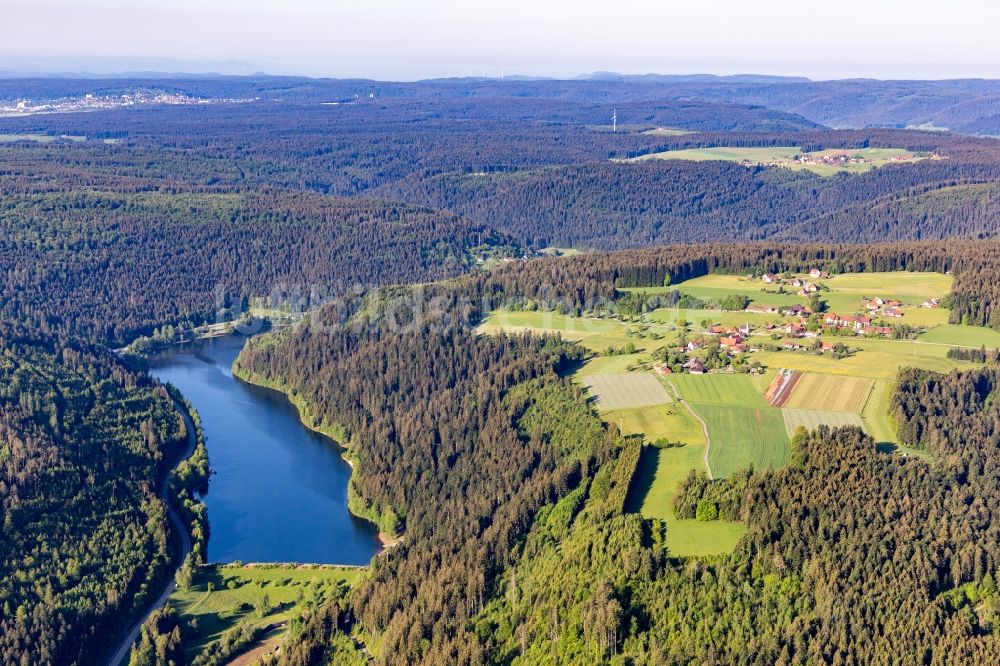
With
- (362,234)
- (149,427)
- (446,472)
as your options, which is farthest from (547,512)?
(362,234)

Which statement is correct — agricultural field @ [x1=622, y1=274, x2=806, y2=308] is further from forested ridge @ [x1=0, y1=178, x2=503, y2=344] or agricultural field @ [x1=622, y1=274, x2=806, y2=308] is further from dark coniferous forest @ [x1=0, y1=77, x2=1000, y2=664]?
forested ridge @ [x1=0, y1=178, x2=503, y2=344]

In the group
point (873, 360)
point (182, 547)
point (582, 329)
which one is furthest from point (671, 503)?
point (582, 329)

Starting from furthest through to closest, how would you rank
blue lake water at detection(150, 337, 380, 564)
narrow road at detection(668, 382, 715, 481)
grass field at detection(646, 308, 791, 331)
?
grass field at detection(646, 308, 791, 331) < blue lake water at detection(150, 337, 380, 564) < narrow road at detection(668, 382, 715, 481)

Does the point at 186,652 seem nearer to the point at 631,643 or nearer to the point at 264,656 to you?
the point at 264,656

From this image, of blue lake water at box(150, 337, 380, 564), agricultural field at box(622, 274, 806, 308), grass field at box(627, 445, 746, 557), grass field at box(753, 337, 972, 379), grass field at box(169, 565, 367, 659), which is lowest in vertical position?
blue lake water at box(150, 337, 380, 564)

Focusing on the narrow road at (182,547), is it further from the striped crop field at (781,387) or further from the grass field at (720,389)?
the striped crop field at (781,387)

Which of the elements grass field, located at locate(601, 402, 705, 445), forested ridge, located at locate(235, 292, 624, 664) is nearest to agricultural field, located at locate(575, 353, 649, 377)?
forested ridge, located at locate(235, 292, 624, 664)
